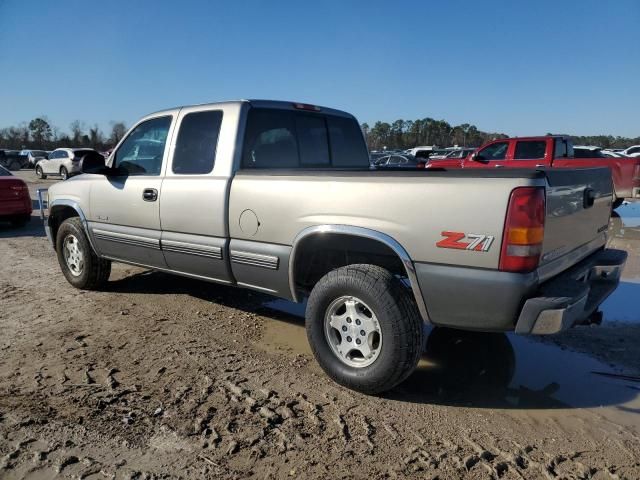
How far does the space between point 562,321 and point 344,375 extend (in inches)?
55.9

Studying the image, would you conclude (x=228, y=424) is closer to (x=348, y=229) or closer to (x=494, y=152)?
(x=348, y=229)

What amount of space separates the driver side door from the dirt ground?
72cm

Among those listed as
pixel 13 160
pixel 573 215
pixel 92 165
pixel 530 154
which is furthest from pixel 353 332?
pixel 13 160

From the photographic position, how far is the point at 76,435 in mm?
2814

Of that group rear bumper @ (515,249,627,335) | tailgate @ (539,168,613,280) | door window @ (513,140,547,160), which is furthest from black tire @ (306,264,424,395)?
door window @ (513,140,547,160)

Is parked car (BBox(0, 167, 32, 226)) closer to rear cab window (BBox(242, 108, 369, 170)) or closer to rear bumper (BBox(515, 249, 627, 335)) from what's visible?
rear cab window (BBox(242, 108, 369, 170))

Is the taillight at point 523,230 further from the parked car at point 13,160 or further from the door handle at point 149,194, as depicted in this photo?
the parked car at point 13,160

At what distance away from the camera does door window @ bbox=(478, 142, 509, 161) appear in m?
13.1

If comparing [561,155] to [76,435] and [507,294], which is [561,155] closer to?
[507,294]

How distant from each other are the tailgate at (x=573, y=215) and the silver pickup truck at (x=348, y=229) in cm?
2

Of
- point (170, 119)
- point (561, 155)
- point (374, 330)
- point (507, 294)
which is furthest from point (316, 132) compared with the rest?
point (561, 155)

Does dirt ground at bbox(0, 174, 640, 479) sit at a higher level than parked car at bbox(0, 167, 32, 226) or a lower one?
lower

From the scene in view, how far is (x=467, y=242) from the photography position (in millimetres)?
2818

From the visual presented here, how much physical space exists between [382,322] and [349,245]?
26.6 inches
